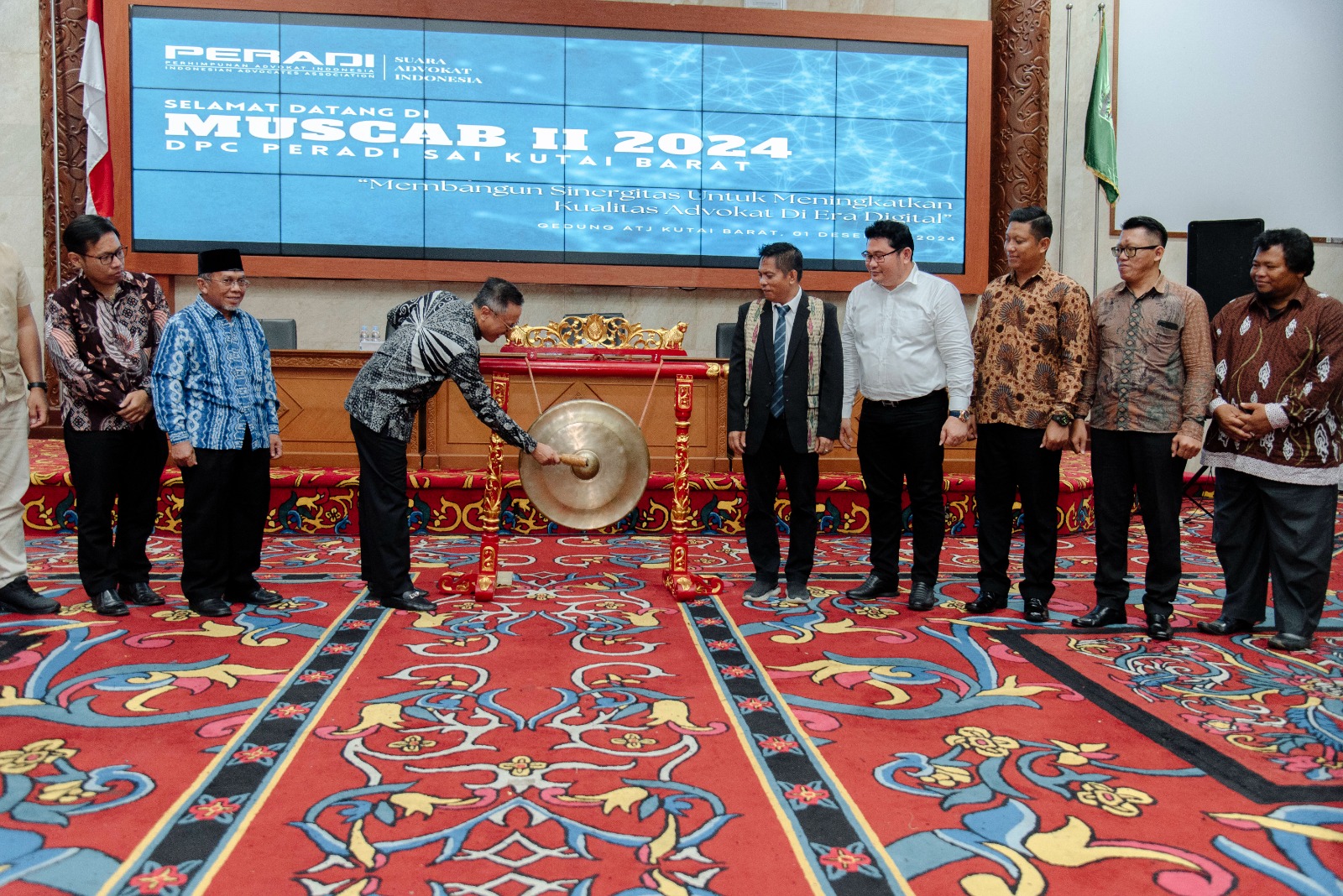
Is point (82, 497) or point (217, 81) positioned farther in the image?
point (217, 81)

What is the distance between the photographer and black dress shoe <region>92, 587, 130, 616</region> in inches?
141

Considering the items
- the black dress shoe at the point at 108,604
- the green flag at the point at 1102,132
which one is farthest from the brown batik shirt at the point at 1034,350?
the green flag at the point at 1102,132

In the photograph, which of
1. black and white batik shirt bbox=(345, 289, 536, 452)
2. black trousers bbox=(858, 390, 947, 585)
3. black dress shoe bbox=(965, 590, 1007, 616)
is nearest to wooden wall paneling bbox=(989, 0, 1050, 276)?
black trousers bbox=(858, 390, 947, 585)

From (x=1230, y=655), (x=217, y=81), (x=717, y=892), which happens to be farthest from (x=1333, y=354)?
(x=217, y=81)

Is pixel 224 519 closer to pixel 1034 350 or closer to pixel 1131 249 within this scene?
pixel 1034 350

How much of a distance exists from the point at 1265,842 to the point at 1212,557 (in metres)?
3.48

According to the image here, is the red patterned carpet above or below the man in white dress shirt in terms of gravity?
below

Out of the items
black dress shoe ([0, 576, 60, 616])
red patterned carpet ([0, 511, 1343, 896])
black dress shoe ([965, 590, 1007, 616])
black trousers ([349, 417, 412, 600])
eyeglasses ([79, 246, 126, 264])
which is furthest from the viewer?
black dress shoe ([965, 590, 1007, 616])

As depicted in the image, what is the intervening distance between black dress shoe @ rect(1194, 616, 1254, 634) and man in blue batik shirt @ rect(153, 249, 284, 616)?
3.47 m

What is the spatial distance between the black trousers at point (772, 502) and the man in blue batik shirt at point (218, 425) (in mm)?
1921

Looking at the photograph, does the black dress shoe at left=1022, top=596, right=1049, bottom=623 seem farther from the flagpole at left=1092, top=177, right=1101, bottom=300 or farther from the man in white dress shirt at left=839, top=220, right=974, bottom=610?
the flagpole at left=1092, top=177, right=1101, bottom=300

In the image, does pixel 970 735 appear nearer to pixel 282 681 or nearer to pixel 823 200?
pixel 282 681

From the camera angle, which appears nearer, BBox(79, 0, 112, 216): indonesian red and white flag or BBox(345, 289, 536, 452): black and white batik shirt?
BBox(345, 289, 536, 452): black and white batik shirt

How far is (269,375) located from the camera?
12.7 ft
